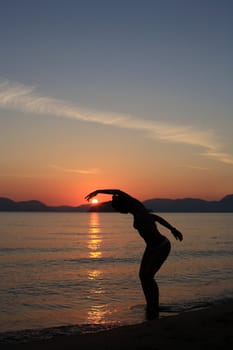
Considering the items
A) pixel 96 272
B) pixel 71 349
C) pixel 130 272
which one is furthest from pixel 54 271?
pixel 71 349

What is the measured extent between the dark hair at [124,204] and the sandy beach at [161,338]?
5.78 ft

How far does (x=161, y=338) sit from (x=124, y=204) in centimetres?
217

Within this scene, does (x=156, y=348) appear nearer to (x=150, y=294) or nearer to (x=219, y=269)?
(x=150, y=294)

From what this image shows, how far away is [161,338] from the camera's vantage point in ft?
19.8

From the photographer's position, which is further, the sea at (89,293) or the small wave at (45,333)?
the sea at (89,293)

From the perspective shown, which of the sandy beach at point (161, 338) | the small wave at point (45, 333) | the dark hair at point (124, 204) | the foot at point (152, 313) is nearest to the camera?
the sandy beach at point (161, 338)

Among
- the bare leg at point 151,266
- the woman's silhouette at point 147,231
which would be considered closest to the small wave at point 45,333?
the bare leg at point 151,266

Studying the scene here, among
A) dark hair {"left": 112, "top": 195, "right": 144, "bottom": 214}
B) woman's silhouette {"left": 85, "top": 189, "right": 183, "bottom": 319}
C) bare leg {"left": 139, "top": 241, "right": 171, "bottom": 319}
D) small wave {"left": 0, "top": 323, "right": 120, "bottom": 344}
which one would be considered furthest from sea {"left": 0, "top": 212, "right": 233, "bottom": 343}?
dark hair {"left": 112, "top": 195, "right": 144, "bottom": 214}

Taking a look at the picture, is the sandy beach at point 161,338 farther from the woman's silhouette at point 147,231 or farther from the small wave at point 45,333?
the small wave at point 45,333

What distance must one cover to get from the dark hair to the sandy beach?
5.78ft

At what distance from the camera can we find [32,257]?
31.2 m

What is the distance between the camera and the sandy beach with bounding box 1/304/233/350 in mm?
5719

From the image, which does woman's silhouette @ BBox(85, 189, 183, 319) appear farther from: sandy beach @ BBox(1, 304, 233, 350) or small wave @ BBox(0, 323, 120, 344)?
small wave @ BBox(0, 323, 120, 344)

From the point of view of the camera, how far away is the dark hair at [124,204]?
7328mm
